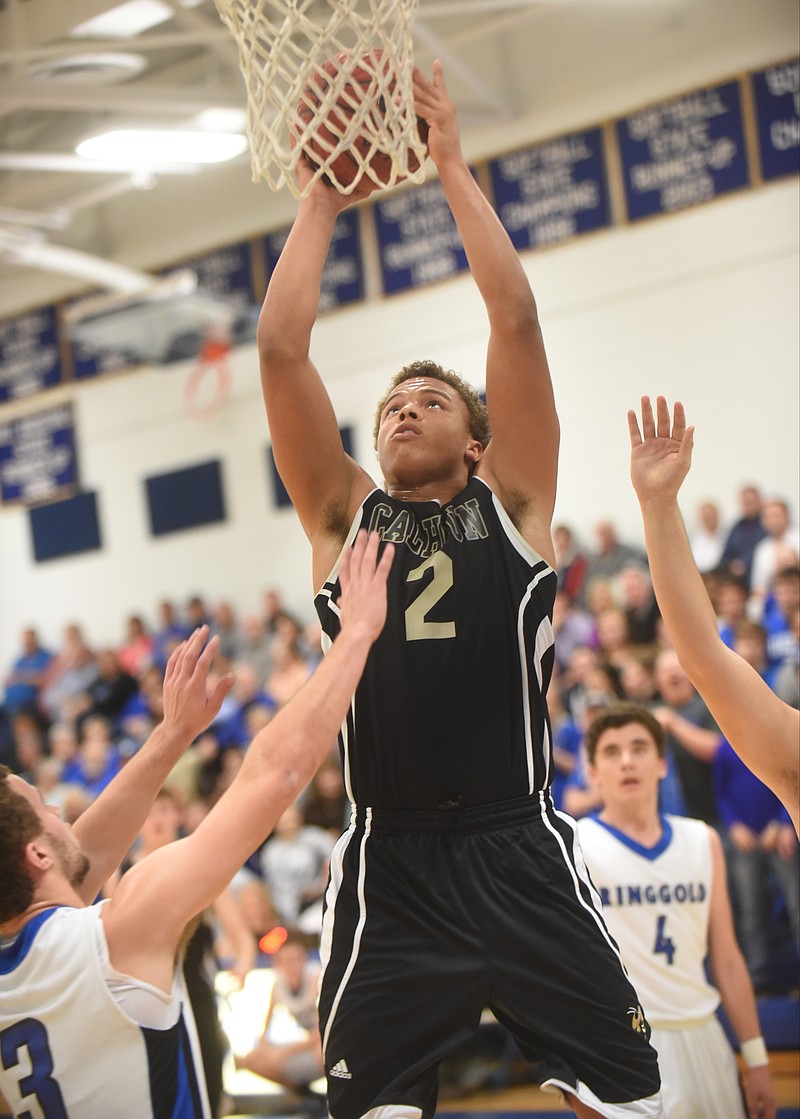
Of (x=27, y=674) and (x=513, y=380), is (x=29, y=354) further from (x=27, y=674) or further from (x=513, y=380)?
(x=513, y=380)

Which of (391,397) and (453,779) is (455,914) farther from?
(391,397)

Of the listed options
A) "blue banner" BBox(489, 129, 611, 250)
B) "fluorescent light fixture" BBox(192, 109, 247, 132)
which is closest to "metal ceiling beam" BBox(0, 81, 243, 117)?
"fluorescent light fixture" BBox(192, 109, 247, 132)

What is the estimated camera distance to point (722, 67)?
9.52 metres

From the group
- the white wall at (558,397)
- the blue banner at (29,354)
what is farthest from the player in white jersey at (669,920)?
the blue banner at (29,354)

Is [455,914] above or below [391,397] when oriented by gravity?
below

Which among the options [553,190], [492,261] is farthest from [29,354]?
[492,261]

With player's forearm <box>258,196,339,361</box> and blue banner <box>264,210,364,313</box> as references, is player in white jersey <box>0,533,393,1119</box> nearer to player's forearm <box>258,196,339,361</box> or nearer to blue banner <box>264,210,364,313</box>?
player's forearm <box>258,196,339,361</box>

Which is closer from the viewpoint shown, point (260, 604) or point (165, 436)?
point (260, 604)

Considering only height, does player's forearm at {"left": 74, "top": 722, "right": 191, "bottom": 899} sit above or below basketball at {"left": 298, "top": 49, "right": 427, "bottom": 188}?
below

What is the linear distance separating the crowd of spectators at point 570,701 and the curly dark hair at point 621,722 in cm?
186

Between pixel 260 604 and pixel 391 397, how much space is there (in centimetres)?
979

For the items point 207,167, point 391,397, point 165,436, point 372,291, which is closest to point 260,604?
point 165,436

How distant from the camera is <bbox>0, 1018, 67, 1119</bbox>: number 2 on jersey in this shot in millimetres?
2285

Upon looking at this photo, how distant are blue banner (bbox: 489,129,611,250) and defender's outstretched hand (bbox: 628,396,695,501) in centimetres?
810
